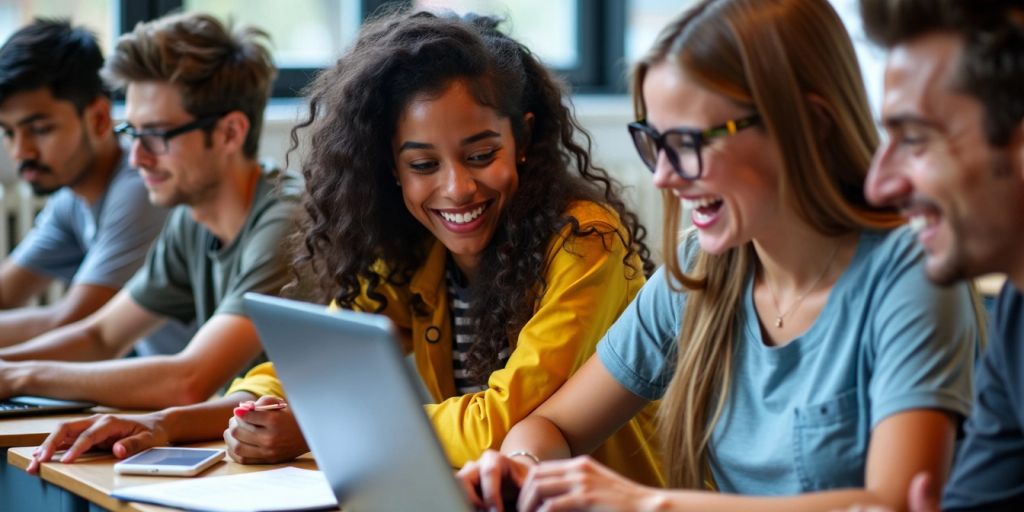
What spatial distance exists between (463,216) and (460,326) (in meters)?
0.23

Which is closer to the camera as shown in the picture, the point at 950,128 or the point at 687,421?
the point at 950,128

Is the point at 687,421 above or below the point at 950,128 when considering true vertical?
below

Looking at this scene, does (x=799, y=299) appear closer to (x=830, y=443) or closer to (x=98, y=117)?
(x=830, y=443)

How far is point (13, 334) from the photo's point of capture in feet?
10.8

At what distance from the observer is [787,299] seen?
1619mm

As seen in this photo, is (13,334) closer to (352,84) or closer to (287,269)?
(287,269)

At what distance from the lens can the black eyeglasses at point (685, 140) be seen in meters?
1.51

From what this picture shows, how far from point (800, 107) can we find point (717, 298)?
310mm

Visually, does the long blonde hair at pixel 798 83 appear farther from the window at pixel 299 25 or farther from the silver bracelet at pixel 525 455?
the window at pixel 299 25

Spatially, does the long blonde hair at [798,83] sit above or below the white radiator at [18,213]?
above

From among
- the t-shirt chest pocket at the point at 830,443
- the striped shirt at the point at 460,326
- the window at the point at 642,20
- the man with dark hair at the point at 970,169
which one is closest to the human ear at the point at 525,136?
the striped shirt at the point at 460,326

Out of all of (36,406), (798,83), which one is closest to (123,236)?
(36,406)

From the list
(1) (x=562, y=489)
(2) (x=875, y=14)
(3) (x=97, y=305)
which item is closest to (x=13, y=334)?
(3) (x=97, y=305)

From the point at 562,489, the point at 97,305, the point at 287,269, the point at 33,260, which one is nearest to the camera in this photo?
the point at 562,489
